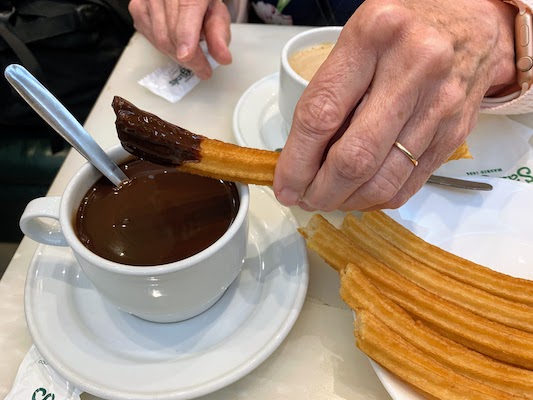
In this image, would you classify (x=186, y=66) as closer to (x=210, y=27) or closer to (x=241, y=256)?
(x=210, y=27)

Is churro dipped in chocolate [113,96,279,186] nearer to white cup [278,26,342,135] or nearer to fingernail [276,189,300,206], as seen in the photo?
fingernail [276,189,300,206]

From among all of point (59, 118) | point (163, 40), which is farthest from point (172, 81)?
point (59, 118)

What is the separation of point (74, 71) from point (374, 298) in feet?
3.55

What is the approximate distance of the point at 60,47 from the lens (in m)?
1.26

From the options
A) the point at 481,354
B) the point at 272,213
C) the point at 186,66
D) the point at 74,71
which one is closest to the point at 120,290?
the point at 272,213

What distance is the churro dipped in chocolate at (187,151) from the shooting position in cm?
59

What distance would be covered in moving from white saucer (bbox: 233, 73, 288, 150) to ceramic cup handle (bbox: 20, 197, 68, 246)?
37cm

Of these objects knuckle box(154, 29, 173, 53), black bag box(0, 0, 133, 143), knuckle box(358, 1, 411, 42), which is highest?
knuckle box(358, 1, 411, 42)

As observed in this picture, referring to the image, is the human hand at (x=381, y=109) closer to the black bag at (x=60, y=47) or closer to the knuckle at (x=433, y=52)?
A: the knuckle at (x=433, y=52)

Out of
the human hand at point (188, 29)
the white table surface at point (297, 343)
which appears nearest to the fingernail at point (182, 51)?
the human hand at point (188, 29)

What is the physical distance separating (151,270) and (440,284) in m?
0.36

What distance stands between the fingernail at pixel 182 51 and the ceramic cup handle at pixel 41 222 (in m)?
0.46

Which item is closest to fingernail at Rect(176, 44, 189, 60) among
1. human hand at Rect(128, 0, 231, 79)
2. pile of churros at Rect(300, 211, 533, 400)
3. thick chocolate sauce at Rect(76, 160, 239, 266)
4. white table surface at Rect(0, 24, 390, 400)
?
human hand at Rect(128, 0, 231, 79)

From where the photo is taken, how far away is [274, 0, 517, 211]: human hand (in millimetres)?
536
